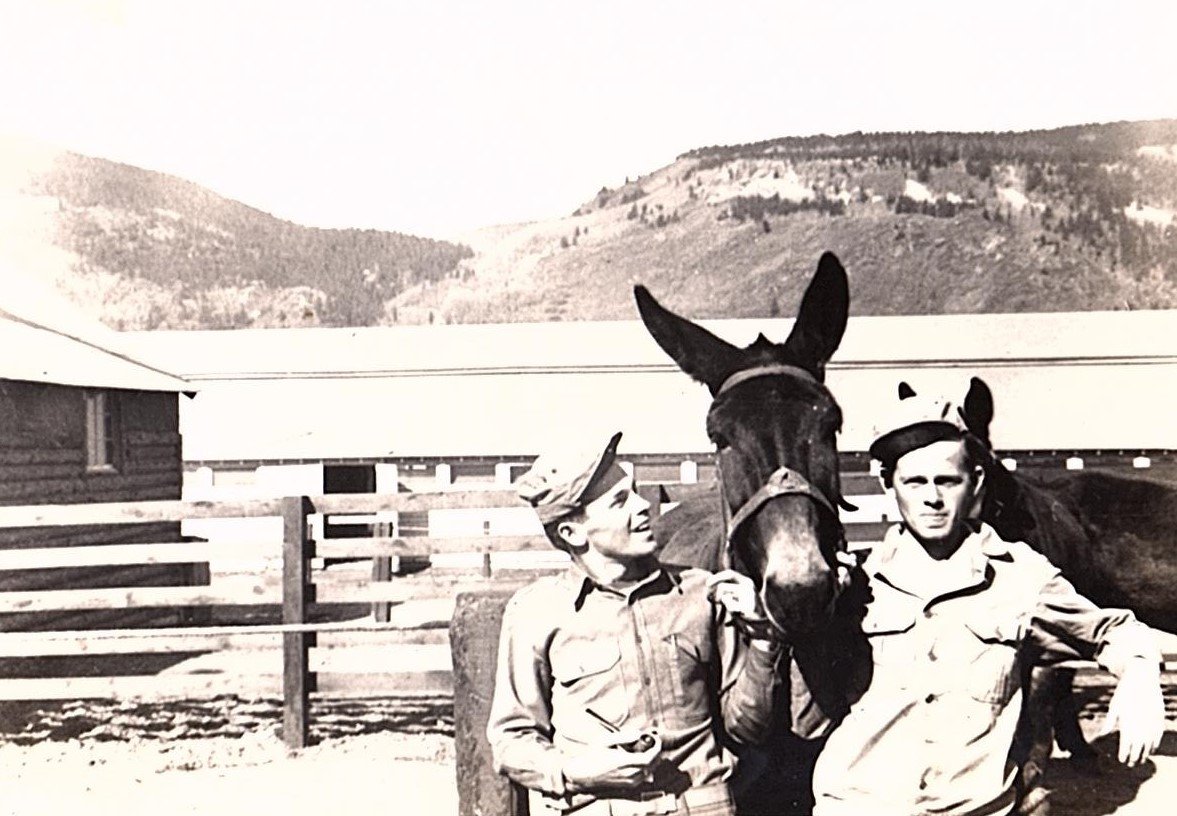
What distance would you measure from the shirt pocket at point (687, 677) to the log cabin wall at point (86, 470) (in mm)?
8400

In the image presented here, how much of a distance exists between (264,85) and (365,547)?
9.79 feet

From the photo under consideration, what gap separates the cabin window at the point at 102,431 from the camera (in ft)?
36.4

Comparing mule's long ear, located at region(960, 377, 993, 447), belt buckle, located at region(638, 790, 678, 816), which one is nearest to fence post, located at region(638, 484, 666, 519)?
mule's long ear, located at region(960, 377, 993, 447)

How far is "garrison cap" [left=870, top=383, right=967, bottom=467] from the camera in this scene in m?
2.23

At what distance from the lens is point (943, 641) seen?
220 centimetres

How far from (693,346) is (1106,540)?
3405mm

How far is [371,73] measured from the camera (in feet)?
18.5

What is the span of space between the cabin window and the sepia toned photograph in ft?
0.18

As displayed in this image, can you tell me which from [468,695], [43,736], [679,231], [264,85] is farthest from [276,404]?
[468,695]

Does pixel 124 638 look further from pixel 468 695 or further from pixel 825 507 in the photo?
pixel 825 507

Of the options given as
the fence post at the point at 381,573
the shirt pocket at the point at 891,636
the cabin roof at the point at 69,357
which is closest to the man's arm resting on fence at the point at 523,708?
the shirt pocket at the point at 891,636

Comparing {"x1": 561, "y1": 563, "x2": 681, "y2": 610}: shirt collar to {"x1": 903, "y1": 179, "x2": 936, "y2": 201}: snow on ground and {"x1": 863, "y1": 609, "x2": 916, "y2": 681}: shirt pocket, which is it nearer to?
{"x1": 863, "y1": 609, "x2": 916, "y2": 681}: shirt pocket

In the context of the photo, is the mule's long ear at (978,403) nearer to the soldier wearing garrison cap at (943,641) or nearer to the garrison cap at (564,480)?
the soldier wearing garrison cap at (943,641)

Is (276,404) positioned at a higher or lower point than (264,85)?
lower
